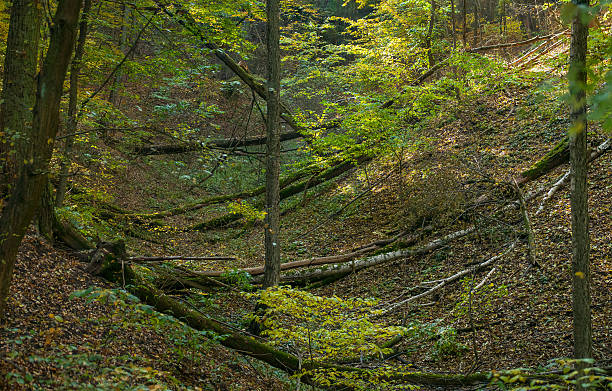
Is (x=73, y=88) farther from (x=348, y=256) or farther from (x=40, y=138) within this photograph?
(x=348, y=256)

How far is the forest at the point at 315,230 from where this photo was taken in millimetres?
3654

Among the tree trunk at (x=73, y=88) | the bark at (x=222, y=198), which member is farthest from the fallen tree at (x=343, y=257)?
the tree trunk at (x=73, y=88)

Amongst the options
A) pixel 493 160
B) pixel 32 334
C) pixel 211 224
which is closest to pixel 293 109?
pixel 211 224

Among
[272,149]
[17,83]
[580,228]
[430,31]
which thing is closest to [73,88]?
[17,83]

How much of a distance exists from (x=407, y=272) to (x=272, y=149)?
13.8 ft

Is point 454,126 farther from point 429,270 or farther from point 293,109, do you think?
point 293,109

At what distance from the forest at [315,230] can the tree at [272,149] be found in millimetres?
36

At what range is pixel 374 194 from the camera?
43.0ft

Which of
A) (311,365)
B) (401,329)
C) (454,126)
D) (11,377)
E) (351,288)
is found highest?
(454,126)

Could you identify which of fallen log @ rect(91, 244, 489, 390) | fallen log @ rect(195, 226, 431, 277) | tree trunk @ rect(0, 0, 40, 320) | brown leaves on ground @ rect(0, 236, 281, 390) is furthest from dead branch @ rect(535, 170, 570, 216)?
tree trunk @ rect(0, 0, 40, 320)

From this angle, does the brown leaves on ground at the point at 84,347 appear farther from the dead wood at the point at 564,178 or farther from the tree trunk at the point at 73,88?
the dead wood at the point at 564,178

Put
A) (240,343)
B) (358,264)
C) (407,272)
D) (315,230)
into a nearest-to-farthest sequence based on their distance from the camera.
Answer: (240,343) < (407,272) < (358,264) < (315,230)

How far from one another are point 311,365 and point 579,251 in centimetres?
313

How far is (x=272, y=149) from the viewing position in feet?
23.2
